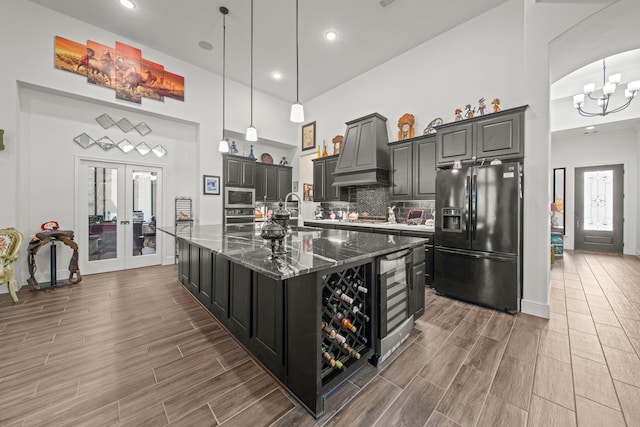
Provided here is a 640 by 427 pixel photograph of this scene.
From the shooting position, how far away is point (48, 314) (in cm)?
273

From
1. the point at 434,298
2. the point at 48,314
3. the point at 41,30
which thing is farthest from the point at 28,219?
the point at 434,298

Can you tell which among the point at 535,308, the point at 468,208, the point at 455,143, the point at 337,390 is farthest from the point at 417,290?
the point at 455,143

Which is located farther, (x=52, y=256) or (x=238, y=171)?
(x=238, y=171)

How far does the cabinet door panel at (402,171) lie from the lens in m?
4.32

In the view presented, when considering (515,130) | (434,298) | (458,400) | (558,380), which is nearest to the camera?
(458,400)

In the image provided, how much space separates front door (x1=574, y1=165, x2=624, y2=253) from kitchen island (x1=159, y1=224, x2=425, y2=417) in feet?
24.8

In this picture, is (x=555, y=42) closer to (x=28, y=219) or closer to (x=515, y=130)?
(x=515, y=130)

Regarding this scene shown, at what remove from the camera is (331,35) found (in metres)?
4.25

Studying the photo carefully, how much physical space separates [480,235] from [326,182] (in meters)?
3.61

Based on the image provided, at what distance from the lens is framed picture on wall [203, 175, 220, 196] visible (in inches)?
211

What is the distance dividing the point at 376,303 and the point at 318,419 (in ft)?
2.64

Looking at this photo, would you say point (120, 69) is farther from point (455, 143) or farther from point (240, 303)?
point (455, 143)

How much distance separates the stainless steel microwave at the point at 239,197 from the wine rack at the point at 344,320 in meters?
4.64

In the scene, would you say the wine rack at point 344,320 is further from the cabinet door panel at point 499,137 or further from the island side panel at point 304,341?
the cabinet door panel at point 499,137
